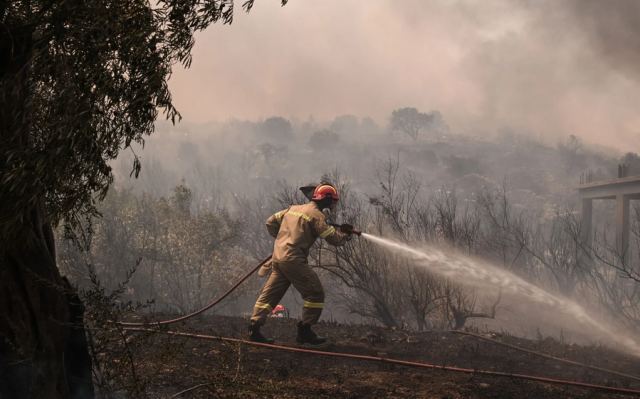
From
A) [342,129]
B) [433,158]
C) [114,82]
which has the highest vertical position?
[342,129]

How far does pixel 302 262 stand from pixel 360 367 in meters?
1.59

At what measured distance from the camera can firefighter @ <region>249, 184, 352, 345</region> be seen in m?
7.96

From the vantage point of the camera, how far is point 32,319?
480 cm

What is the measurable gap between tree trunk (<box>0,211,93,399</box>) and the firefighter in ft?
11.0

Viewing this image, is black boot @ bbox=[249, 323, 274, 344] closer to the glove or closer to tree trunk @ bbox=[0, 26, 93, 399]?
the glove

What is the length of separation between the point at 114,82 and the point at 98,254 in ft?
87.8

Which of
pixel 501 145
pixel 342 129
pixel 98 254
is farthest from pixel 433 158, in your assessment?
pixel 98 254

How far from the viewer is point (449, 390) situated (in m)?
6.21

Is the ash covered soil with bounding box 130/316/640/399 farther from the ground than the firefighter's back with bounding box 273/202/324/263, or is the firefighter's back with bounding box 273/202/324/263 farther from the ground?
the firefighter's back with bounding box 273/202/324/263

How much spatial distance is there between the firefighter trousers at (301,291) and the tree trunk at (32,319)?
3145mm

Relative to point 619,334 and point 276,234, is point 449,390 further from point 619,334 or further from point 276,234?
point 619,334

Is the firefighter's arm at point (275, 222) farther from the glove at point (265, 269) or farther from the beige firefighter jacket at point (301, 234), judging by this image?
the glove at point (265, 269)

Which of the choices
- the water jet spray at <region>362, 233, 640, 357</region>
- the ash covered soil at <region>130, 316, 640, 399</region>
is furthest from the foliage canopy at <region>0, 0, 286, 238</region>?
the water jet spray at <region>362, 233, 640, 357</region>

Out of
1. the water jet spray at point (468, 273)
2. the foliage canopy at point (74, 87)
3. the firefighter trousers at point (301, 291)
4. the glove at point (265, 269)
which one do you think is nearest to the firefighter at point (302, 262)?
the firefighter trousers at point (301, 291)
